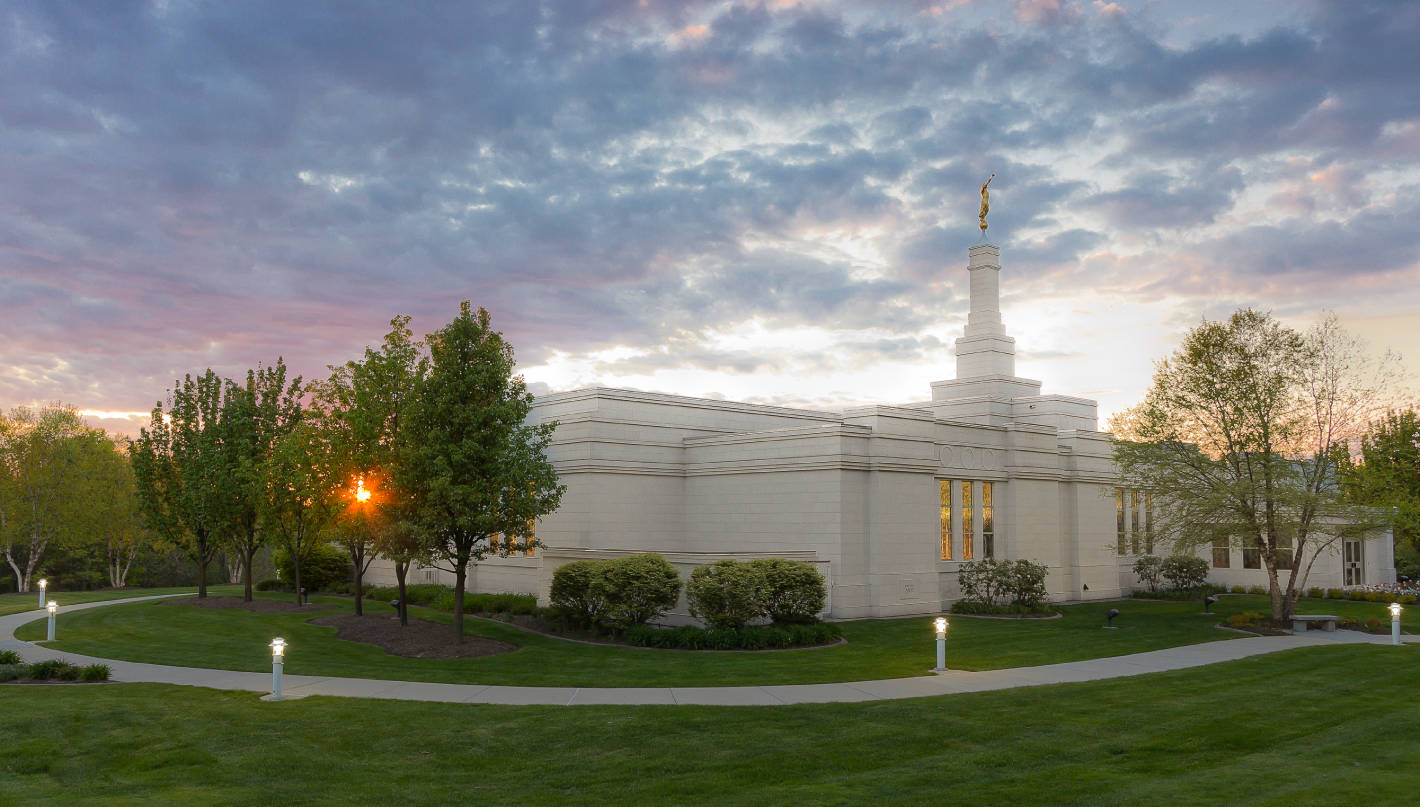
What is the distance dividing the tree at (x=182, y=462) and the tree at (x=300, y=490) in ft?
6.89

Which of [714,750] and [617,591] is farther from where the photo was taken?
[617,591]

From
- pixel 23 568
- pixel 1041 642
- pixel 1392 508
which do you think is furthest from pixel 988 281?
pixel 23 568

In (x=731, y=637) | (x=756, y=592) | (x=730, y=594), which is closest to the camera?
(x=731, y=637)

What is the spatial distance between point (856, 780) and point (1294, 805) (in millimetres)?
4463

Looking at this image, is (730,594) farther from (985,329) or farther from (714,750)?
(985,329)

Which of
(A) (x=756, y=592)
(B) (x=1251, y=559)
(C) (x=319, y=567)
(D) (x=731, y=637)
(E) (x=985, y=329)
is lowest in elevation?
(D) (x=731, y=637)

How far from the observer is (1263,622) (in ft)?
87.5

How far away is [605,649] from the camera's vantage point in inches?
858

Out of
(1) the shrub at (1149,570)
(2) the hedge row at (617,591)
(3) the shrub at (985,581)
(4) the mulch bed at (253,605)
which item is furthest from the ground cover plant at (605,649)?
(1) the shrub at (1149,570)

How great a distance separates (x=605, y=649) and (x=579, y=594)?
2.69 m

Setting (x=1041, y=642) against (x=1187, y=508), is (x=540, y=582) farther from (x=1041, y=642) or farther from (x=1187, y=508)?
(x=1187, y=508)

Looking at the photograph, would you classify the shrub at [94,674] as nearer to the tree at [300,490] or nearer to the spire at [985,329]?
the tree at [300,490]

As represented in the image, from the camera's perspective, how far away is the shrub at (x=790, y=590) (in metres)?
23.1

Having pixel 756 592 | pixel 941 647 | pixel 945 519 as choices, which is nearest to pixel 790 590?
pixel 756 592
